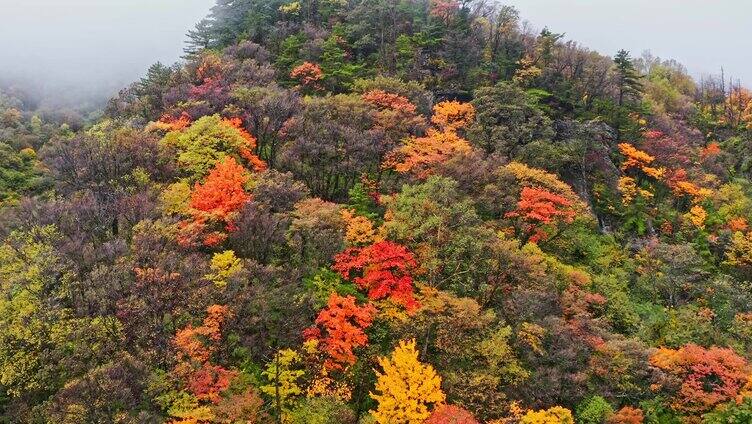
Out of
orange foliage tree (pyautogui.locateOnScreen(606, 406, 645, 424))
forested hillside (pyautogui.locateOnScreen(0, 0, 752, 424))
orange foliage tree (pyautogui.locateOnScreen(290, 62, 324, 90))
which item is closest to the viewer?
forested hillside (pyautogui.locateOnScreen(0, 0, 752, 424))

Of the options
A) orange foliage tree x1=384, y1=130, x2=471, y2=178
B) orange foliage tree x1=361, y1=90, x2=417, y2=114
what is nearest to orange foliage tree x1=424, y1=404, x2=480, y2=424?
orange foliage tree x1=384, y1=130, x2=471, y2=178

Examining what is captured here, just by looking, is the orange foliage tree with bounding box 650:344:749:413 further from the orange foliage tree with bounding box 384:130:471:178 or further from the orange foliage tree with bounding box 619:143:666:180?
the orange foliage tree with bounding box 619:143:666:180

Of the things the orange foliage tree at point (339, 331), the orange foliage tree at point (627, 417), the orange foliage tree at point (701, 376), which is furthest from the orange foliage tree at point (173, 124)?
the orange foliage tree at point (701, 376)

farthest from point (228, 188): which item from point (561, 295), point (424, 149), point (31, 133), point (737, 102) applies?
point (737, 102)

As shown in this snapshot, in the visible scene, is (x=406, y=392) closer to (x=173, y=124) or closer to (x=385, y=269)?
Answer: (x=385, y=269)

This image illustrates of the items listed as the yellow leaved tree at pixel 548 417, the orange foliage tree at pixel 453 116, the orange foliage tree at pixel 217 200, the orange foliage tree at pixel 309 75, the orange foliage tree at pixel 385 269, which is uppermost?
the orange foliage tree at pixel 309 75

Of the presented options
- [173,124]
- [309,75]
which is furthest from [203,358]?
[309,75]

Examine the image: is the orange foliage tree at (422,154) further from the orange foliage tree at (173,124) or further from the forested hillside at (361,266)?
the orange foliage tree at (173,124)

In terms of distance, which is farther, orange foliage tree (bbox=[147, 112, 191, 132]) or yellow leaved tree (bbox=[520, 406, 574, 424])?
orange foliage tree (bbox=[147, 112, 191, 132])
